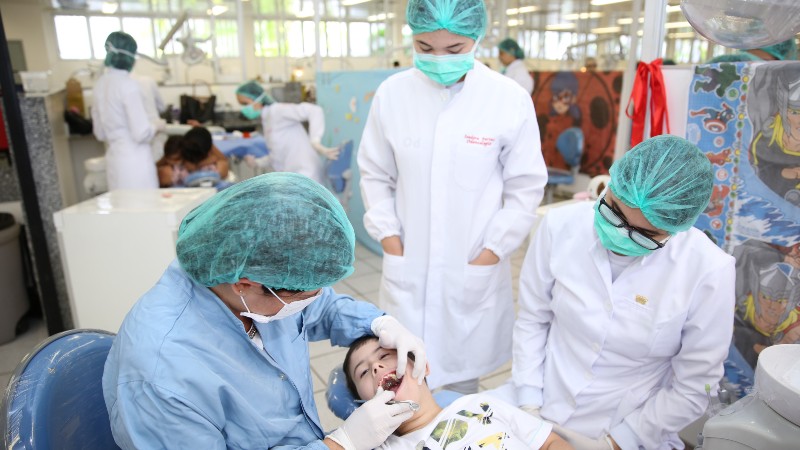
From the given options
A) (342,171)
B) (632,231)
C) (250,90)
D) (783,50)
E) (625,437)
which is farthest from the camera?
(250,90)

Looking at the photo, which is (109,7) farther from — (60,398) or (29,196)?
(60,398)

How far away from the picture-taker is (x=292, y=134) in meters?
4.14

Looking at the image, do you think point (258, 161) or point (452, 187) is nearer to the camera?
point (452, 187)

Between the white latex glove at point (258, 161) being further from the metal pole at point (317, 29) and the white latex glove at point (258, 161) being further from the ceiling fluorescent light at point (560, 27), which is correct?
the ceiling fluorescent light at point (560, 27)

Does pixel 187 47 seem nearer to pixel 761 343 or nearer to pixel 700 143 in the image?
pixel 700 143

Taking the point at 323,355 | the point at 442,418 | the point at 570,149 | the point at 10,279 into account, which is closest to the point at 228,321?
the point at 442,418

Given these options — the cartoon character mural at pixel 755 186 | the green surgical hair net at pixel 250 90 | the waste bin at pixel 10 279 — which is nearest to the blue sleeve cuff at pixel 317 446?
the cartoon character mural at pixel 755 186

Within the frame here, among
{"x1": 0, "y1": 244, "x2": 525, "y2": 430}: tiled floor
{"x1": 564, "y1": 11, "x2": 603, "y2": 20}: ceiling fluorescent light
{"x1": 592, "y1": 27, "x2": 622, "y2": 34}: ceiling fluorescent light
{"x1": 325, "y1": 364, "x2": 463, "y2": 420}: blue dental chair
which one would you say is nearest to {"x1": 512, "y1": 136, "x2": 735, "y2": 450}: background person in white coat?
{"x1": 325, "y1": 364, "x2": 463, "y2": 420}: blue dental chair

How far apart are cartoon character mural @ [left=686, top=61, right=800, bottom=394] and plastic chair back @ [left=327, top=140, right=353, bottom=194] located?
2759mm

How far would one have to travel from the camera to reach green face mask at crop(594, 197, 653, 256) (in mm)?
1199

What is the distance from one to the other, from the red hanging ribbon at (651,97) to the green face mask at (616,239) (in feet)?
2.01

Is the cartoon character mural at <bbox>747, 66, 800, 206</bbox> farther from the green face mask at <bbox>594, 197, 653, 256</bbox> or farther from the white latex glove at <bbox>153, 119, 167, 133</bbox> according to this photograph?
the white latex glove at <bbox>153, 119, 167, 133</bbox>

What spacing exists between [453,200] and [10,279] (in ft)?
8.32

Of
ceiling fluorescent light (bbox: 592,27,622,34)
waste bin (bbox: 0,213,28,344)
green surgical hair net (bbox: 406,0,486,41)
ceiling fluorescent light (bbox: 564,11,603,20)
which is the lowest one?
waste bin (bbox: 0,213,28,344)
